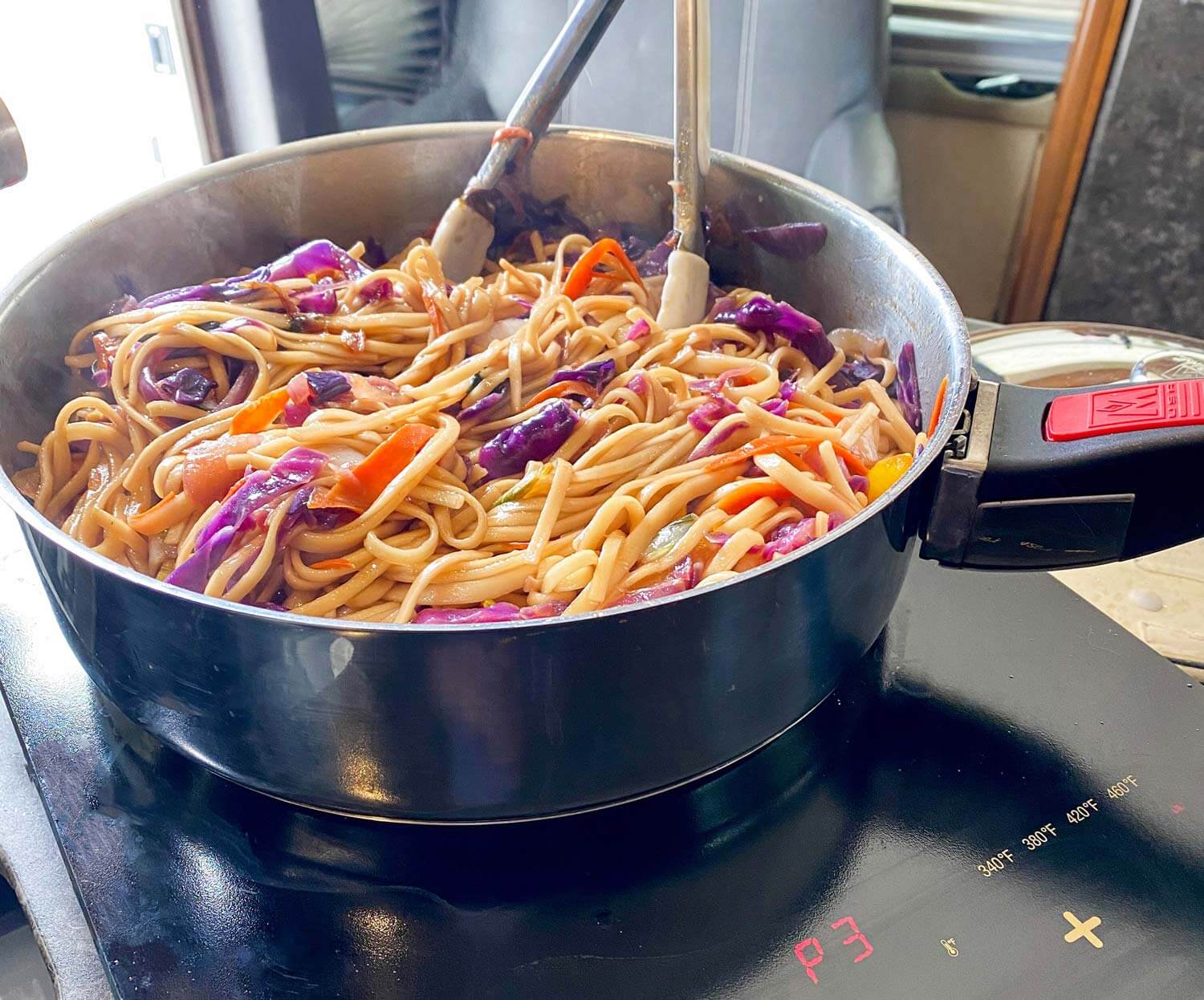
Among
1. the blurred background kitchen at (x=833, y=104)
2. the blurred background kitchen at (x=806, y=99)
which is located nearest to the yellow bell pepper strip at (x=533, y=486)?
the blurred background kitchen at (x=833, y=104)

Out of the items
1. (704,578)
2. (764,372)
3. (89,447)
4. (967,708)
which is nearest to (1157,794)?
(967,708)

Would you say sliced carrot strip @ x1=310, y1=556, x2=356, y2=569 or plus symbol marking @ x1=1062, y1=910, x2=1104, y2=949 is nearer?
plus symbol marking @ x1=1062, y1=910, x2=1104, y2=949

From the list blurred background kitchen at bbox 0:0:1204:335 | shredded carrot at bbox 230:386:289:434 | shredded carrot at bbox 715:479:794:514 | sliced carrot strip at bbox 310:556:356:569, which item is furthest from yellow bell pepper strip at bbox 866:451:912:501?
blurred background kitchen at bbox 0:0:1204:335

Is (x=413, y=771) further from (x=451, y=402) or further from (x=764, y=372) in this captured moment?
(x=764, y=372)

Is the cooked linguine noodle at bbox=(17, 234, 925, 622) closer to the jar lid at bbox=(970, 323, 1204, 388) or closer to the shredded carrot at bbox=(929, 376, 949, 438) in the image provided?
the shredded carrot at bbox=(929, 376, 949, 438)

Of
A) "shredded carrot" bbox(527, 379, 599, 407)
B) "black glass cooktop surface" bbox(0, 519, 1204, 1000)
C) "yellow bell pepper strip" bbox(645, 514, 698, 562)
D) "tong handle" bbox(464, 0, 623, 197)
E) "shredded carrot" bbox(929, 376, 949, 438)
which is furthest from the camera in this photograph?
"tong handle" bbox(464, 0, 623, 197)

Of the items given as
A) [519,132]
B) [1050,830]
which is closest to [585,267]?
[519,132]

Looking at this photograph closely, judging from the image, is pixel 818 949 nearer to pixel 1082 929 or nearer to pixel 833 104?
pixel 1082 929
